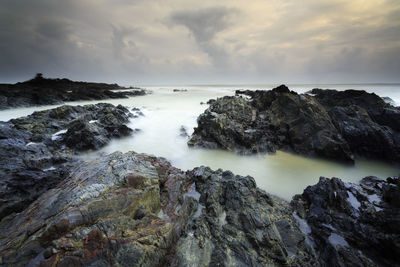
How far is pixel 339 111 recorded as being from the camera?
9.23 metres

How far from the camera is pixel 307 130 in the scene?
8.38 meters

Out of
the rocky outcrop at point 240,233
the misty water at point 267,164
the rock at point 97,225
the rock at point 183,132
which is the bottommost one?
the misty water at point 267,164

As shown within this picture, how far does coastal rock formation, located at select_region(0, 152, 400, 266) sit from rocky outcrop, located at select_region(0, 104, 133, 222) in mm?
1092

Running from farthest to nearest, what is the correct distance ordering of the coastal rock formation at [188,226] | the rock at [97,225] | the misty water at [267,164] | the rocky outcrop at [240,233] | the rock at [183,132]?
the rock at [183,132]
the misty water at [267,164]
the rocky outcrop at [240,233]
the coastal rock formation at [188,226]
the rock at [97,225]

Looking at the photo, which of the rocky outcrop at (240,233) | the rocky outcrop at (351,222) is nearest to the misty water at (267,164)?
the rocky outcrop at (351,222)

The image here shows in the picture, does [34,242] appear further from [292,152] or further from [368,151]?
[368,151]

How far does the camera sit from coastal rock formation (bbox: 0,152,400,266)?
2.48 m

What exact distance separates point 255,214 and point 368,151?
8270 millimetres

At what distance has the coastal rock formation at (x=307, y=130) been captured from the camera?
774 centimetres

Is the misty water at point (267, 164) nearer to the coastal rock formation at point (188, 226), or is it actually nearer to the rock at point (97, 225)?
the coastal rock formation at point (188, 226)

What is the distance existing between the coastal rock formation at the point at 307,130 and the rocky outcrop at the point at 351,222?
3.45 meters

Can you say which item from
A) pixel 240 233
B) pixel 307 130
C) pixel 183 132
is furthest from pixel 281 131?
pixel 240 233

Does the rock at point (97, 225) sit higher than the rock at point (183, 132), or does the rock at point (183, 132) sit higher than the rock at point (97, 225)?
the rock at point (97, 225)

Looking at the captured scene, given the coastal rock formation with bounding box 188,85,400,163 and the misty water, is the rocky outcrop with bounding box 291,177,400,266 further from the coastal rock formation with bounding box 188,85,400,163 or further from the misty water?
the coastal rock formation with bounding box 188,85,400,163
